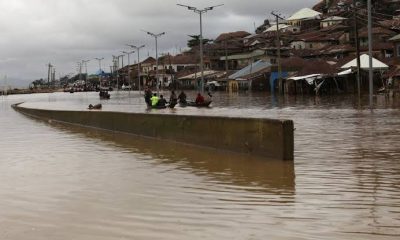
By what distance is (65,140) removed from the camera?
715 inches

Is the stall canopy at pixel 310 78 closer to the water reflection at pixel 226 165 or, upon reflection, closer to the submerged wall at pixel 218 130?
the submerged wall at pixel 218 130

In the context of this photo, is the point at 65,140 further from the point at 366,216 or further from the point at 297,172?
the point at 366,216

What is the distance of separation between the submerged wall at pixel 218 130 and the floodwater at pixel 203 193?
1.02 ft

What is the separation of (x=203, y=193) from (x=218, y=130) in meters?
5.19

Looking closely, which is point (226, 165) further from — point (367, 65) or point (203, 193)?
point (367, 65)

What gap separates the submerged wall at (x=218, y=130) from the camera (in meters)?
10.9

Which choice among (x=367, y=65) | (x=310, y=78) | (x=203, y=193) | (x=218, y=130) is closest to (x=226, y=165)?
(x=218, y=130)

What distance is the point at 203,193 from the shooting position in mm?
8102

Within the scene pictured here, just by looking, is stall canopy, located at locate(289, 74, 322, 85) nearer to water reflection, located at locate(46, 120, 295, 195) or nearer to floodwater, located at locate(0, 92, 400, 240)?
water reflection, located at locate(46, 120, 295, 195)

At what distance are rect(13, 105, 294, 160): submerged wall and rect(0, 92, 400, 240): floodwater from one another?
311 millimetres

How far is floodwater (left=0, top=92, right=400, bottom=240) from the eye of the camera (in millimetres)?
6059

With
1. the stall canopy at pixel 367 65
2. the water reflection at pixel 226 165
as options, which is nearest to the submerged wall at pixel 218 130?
the water reflection at pixel 226 165

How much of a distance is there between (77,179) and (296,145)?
5.65 m

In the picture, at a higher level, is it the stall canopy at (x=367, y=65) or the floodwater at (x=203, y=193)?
the stall canopy at (x=367, y=65)
